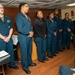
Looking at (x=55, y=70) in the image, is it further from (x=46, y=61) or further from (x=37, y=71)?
(x=46, y=61)

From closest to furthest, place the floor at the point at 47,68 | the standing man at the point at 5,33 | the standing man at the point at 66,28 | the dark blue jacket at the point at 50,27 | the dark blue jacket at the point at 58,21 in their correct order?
the standing man at the point at 5,33 < the floor at the point at 47,68 < the dark blue jacket at the point at 50,27 < the dark blue jacket at the point at 58,21 < the standing man at the point at 66,28

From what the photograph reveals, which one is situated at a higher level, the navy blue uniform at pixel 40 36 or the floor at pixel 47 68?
the navy blue uniform at pixel 40 36

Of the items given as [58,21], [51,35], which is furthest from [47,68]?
[58,21]

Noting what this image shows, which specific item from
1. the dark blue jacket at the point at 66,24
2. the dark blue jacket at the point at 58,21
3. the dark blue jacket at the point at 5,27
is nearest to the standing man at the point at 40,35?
the dark blue jacket at the point at 5,27

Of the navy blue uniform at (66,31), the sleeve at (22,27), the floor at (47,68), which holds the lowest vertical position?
the floor at (47,68)

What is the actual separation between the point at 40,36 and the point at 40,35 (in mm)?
28

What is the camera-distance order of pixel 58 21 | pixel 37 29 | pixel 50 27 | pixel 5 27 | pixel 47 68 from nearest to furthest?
pixel 5 27, pixel 47 68, pixel 37 29, pixel 50 27, pixel 58 21

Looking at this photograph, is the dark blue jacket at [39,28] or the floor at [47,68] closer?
the floor at [47,68]

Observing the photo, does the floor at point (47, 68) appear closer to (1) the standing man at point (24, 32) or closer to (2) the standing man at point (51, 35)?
(1) the standing man at point (24, 32)

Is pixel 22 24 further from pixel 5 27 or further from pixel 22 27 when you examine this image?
pixel 5 27

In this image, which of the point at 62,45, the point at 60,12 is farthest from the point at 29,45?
the point at 60,12

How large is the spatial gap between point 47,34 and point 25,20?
1.10m

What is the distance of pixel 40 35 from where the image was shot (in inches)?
132

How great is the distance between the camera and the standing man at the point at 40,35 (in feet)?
10.9
